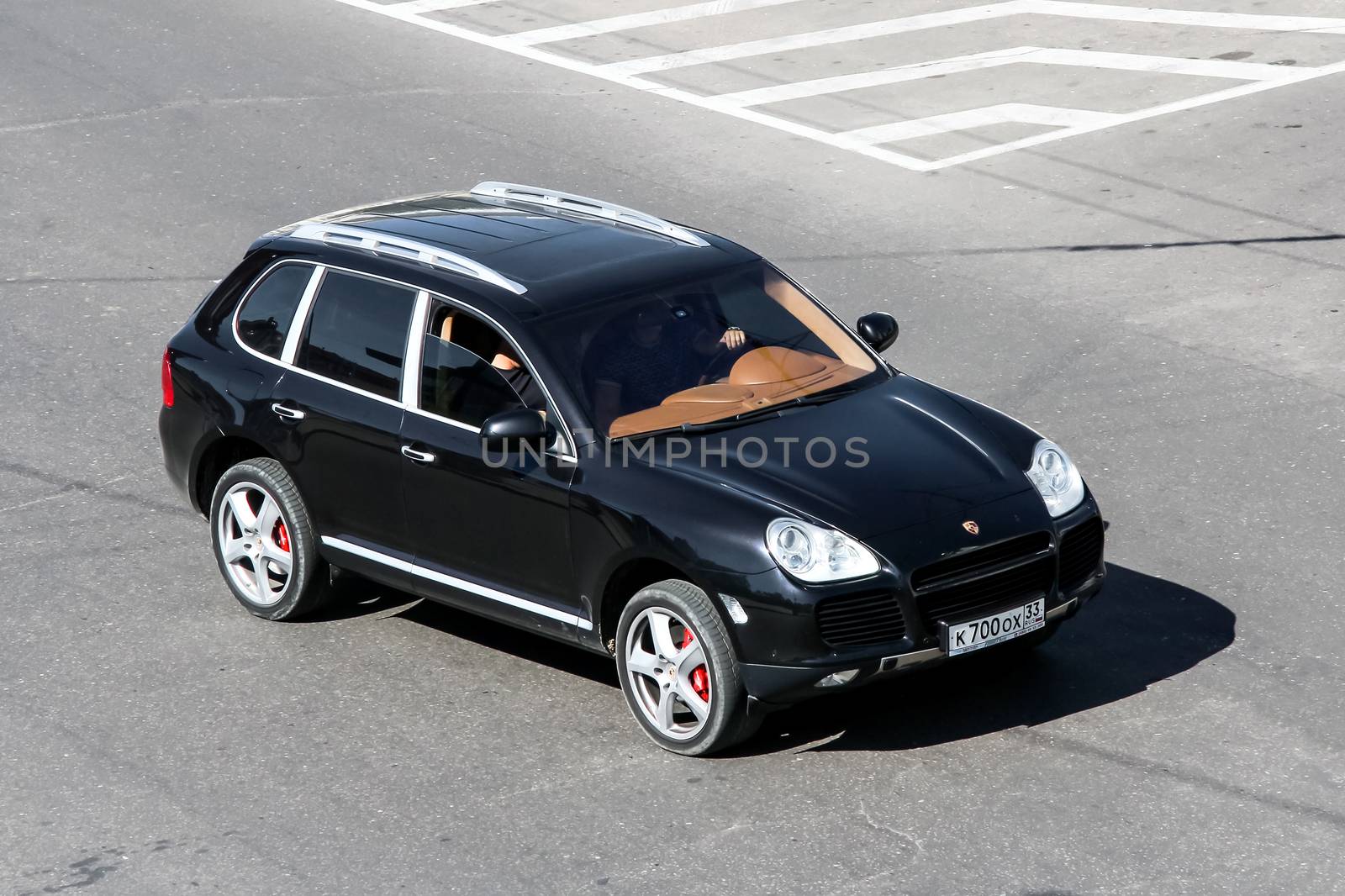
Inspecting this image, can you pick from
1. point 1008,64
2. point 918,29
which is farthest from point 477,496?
point 918,29

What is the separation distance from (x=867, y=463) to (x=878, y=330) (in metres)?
1.42

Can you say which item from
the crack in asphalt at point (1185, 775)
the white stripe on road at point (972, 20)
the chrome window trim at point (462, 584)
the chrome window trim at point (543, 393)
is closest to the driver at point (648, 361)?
the chrome window trim at point (543, 393)

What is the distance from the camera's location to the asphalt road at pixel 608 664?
246 inches

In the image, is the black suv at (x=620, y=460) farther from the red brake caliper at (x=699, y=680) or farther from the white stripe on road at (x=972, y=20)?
the white stripe on road at (x=972, y=20)

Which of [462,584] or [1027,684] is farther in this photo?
[462,584]

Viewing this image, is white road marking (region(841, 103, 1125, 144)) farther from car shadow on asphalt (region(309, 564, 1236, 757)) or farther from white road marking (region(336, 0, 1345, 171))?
car shadow on asphalt (region(309, 564, 1236, 757))

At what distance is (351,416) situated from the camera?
7.71 m

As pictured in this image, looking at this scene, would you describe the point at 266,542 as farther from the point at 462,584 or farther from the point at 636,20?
the point at 636,20

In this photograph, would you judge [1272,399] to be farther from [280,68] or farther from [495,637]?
[280,68]

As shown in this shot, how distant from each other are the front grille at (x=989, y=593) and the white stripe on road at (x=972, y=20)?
12100mm

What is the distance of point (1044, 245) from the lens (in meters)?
13.2

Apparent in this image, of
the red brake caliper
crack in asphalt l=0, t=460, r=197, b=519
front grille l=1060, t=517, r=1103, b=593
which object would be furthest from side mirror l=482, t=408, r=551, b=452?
crack in asphalt l=0, t=460, r=197, b=519

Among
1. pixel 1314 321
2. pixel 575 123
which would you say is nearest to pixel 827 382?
pixel 1314 321

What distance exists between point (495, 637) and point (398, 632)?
1.47 feet
